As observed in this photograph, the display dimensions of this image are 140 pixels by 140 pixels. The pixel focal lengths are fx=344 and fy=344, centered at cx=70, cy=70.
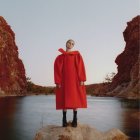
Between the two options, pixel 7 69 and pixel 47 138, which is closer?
pixel 47 138

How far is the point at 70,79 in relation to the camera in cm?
1133

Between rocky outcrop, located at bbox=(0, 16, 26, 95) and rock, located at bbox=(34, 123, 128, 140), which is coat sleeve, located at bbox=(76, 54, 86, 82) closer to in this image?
rock, located at bbox=(34, 123, 128, 140)

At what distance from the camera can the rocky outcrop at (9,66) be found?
122 meters

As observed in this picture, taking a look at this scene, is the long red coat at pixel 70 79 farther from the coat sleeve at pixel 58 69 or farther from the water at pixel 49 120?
the water at pixel 49 120

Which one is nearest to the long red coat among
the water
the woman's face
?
the woman's face

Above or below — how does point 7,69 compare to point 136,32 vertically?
below

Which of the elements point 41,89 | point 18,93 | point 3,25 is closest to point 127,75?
point 18,93

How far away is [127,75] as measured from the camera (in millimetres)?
130125

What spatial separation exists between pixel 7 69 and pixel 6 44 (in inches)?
449

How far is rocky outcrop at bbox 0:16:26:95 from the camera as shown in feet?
401

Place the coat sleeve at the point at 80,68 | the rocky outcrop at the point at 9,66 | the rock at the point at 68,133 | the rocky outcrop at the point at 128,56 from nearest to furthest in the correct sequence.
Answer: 1. the rock at the point at 68,133
2. the coat sleeve at the point at 80,68
3. the rocky outcrop at the point at 9,66
4. the rocky outcrop at the point at 128,56

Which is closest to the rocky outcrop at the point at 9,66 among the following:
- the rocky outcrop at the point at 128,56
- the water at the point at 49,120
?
the rocky outcrop at the point at 128,56

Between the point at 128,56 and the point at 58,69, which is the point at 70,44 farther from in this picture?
the point at 128,56

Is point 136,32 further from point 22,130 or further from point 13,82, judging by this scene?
point 22,130
